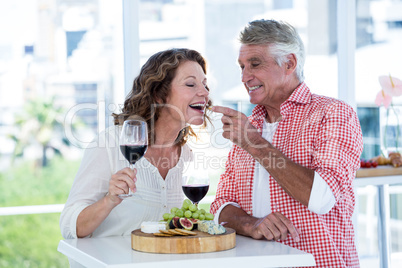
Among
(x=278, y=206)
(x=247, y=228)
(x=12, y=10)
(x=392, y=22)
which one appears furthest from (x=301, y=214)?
(x=12, y=10)

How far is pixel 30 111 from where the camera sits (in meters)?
21.6

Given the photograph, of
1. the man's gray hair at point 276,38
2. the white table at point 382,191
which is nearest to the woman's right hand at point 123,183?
the man's gray hair at point 276,38

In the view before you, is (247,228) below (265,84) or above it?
below

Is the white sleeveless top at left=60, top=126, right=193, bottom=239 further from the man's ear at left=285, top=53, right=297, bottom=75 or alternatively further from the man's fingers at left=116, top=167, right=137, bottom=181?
the man's ear at left=285, top=53, right=297, bottom=75

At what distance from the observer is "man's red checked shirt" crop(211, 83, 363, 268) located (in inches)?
A: 88.1

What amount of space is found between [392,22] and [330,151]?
102 inches

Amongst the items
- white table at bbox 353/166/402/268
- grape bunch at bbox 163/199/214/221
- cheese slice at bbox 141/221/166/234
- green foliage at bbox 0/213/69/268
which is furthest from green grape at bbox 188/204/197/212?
green foliage at bbox 0/213/69/268

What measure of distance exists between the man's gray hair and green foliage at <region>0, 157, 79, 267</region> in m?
18.1

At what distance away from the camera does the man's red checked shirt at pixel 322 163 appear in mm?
2238

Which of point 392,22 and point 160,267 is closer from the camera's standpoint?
point 160,267

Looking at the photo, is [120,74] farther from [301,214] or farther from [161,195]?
[301,214]

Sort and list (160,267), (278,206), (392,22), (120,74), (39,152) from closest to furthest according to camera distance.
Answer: (160,267)
(278,206)
(120,74)
(392,22)
(39,152)

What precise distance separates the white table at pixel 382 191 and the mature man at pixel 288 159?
1.16 meters

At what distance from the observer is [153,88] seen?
271cm
